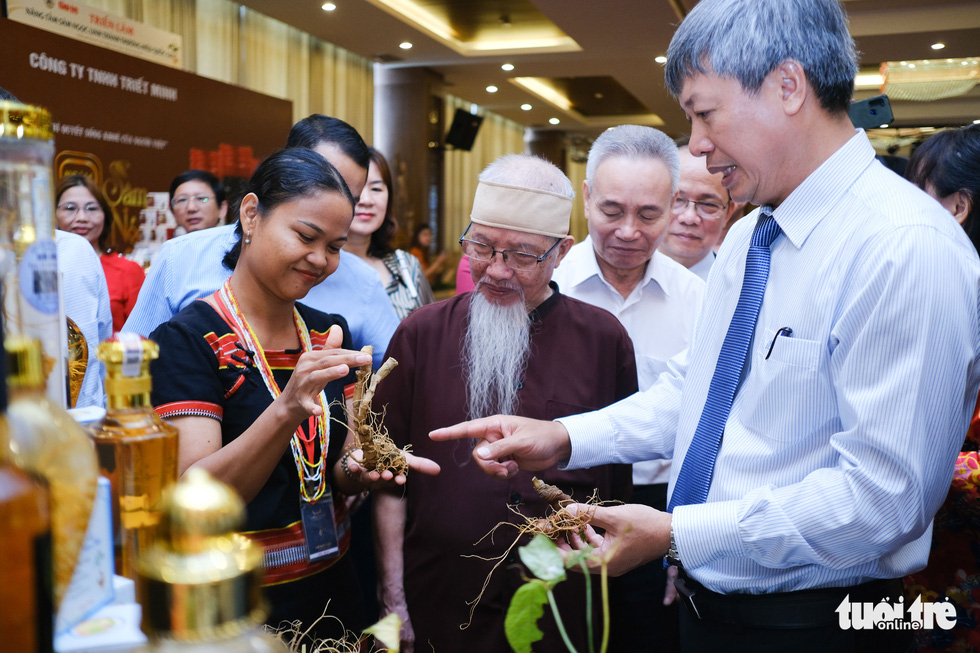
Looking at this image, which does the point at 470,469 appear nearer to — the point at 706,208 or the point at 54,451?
the point at 54,451

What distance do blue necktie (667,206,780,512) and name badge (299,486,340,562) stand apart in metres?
0.78

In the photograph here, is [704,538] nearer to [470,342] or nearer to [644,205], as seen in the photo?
[470,342]

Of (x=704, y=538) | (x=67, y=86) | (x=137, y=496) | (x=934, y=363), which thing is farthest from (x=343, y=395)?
(x=67, y=86)

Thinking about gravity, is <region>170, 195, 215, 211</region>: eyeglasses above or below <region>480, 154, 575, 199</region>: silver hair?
above

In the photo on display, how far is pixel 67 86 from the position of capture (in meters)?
5.18

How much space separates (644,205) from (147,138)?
16.2 ft

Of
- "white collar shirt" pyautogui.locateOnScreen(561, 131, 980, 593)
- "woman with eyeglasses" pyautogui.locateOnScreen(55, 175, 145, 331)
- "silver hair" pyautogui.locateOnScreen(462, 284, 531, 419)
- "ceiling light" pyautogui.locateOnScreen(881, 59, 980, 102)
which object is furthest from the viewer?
"ceiling light" pyautogui.locateOnScreen(881, 59, 980, 102)

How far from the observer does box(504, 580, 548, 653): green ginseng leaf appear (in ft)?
2.22

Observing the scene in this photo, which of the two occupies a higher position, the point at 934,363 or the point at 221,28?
the point at 221,28

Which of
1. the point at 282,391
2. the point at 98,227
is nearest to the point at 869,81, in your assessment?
the point at 98,227

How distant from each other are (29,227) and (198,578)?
39 cm

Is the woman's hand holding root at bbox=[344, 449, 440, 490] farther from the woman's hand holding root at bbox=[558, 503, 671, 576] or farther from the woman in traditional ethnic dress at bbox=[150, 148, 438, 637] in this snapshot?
the woman's hand holding root at bbox=[558, 503, 671, 576]

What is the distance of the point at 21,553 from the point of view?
489 mm

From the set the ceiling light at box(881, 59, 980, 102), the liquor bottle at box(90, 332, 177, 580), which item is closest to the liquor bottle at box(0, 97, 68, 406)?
the liquor bottle at box(90, 332, 177, 580)
